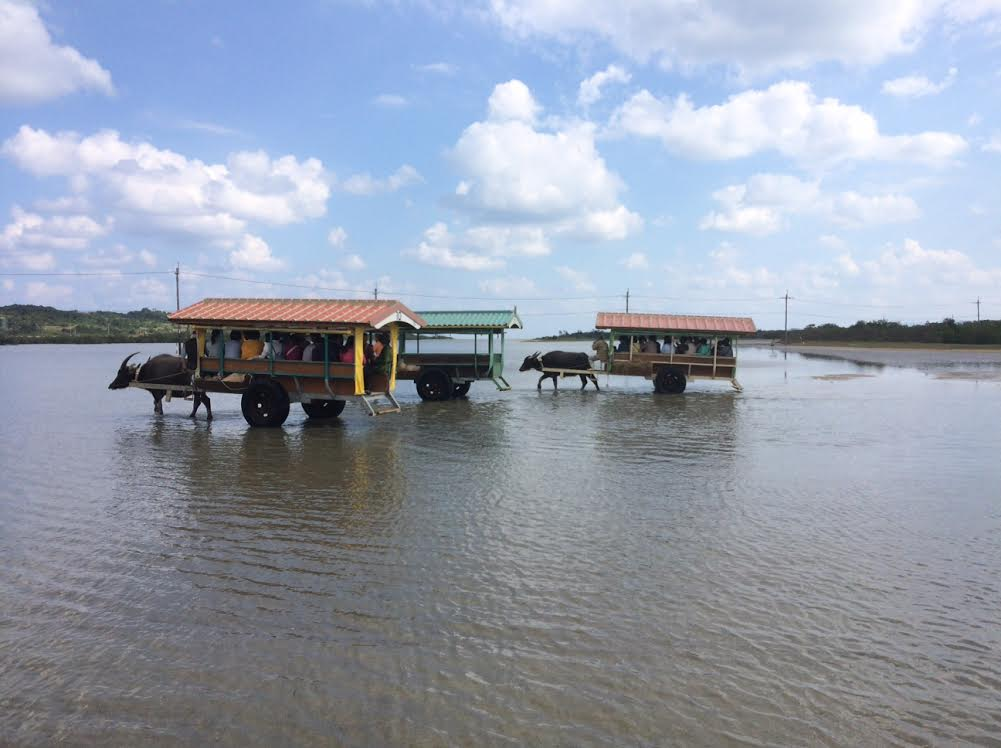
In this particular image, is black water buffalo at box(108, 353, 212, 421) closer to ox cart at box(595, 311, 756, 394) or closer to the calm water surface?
the calm water surface

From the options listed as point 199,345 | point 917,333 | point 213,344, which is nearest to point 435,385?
point 213,344

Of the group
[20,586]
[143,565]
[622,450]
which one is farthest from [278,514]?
[622,450]

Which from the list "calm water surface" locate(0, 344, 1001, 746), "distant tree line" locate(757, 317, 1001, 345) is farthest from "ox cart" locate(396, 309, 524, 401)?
"distant tree line" locate(757, 317, 1001, 345)

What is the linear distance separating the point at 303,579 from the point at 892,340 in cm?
7400

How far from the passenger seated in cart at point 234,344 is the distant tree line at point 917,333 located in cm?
6318

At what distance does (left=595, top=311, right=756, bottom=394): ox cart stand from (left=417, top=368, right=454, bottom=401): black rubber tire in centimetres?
606

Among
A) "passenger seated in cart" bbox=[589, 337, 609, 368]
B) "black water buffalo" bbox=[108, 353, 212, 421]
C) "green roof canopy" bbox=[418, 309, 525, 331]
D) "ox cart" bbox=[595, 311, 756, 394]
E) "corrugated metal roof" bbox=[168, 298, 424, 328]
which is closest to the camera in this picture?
"corrugated metal roof" bbox=[168, 298, 424, 328]

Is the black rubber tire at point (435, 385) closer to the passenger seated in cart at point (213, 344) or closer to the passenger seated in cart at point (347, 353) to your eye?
the passenger seated in cart at point (347, 353)

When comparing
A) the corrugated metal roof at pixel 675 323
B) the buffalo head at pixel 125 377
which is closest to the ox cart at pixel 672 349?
the corrugated metal roof at pixel 675 323

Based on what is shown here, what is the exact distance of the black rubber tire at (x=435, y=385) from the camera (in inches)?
838

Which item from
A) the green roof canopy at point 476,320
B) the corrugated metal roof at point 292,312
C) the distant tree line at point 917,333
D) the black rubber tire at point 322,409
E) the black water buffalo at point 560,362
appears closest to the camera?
the corrugated metal roof at point 292,312

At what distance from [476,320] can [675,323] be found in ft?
23.4

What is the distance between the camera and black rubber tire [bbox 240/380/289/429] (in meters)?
15.1

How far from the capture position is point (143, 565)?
6.30m
